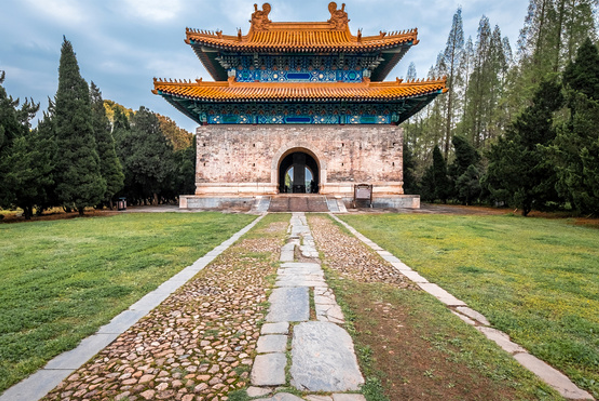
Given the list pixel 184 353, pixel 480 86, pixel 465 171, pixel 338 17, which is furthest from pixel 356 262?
pixel 480 86

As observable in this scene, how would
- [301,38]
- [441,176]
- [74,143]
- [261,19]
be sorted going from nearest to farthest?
[74,143] → [301,38] → [261,19] → [441,176]

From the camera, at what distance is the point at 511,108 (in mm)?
22375

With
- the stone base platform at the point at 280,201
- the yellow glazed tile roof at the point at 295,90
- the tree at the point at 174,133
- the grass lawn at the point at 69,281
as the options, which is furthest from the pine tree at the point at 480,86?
the tree at the point at 174,133

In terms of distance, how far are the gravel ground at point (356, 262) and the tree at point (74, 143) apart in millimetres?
11520

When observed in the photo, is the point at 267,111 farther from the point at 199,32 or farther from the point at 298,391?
the point at 298,391

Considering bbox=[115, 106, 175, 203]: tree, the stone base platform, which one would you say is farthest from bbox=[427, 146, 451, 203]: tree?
bbox=[115, 106, 175, 203]: tree

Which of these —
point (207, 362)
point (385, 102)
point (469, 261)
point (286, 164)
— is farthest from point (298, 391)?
point (286, 164)

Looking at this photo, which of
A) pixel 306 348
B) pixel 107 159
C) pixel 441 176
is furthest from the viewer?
pixel 441 176

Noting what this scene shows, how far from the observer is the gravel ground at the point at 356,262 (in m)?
4.05

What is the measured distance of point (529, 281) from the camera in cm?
385

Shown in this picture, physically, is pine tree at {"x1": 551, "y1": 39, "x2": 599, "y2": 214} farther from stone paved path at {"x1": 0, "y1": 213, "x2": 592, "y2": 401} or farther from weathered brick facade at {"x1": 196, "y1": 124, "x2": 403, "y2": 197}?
stone paved path at {"x1": 0, "y1": 213, "x2": 592, "y2": 401}

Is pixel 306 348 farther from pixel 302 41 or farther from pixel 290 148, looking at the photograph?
pixel 302 41

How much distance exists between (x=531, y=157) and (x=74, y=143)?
20.0 metres

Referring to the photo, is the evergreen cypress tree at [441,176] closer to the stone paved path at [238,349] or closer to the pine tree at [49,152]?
the stone paved path at [238,349]
